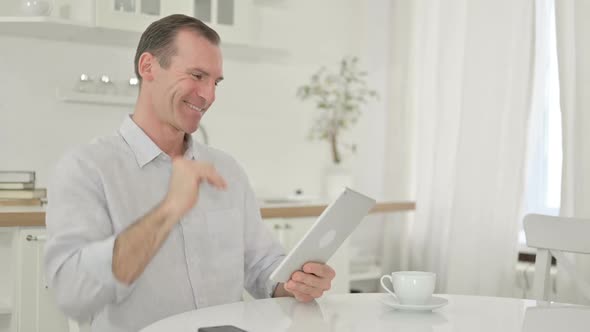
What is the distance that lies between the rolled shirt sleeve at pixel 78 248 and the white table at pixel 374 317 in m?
0.16

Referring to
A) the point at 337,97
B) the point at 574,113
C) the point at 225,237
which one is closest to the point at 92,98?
the point at 337,97

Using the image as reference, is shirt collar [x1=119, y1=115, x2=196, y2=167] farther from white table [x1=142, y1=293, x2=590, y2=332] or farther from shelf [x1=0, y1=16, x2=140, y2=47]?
shelf [x1=0, y1=16, x2=140, y2=47]

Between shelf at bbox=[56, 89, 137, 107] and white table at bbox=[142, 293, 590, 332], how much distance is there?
223cm

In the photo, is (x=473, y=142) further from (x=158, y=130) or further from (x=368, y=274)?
(x=158, y=130)

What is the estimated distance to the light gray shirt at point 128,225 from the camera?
5.23ft

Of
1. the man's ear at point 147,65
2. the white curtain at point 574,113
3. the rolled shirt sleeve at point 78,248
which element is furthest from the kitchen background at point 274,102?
the rolled shirt sleeve at point 78,248

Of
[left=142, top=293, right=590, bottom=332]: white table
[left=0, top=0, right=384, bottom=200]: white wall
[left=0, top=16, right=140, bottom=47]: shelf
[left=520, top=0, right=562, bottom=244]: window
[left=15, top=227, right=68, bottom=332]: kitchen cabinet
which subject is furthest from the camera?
[left=520, top=0, right=562, bottom=244]: window

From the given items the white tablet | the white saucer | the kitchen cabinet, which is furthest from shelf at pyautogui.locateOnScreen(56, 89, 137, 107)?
the white saucer

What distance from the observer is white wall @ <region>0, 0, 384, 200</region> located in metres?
3.66

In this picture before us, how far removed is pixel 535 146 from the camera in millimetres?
3900

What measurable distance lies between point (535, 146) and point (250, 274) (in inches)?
88.5

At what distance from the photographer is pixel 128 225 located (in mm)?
1801

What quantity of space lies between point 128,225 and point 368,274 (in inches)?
108

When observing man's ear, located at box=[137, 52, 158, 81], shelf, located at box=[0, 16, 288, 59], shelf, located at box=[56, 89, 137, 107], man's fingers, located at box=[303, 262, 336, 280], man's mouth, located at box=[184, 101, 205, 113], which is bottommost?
A: man's fingers, located at box=[303, 262, 336, 280]
